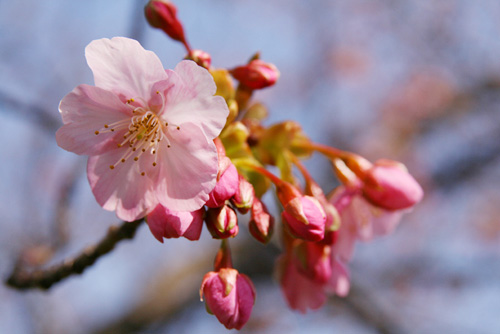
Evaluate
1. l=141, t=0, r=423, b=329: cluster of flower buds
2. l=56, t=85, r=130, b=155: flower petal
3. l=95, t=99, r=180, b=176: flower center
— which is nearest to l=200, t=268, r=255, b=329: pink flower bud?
l=141, t=0, r=423, b=329: cluster of flower buds

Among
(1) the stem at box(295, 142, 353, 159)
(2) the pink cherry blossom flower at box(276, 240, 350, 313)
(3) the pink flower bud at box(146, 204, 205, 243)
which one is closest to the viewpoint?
(3) the pink flower bud at box(146, 204, 205, 243)

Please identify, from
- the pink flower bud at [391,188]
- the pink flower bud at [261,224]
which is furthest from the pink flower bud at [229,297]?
the pink flower bud at [391,188]

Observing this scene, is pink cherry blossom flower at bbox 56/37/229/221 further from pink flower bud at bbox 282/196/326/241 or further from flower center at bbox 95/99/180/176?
pink flower bud at bbox 282/196/326/241

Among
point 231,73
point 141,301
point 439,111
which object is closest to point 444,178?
point 439,111

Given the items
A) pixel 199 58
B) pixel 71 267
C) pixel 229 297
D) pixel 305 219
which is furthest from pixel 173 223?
pixel 71 267

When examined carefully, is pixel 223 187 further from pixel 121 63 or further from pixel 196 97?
pixel 121 63

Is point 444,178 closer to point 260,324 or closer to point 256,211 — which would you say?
point 260,324

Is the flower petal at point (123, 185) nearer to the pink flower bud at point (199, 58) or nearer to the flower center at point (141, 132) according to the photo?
the flower center at point (141, 132)
